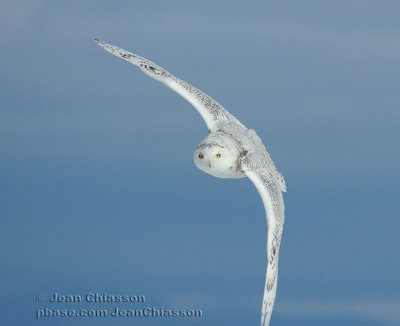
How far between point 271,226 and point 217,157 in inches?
55.8

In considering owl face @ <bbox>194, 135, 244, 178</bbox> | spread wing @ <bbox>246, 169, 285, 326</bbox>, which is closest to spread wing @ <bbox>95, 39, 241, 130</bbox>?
owl face @ <bbox>194, 135, 244, 178</bbox>

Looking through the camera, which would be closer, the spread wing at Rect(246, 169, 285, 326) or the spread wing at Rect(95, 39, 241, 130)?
the spread wing at Rect(246, 169, 285, 326)

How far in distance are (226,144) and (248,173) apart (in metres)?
0.62

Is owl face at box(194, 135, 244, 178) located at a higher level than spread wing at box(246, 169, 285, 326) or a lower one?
higher

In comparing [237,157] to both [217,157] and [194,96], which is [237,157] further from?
[194,96]

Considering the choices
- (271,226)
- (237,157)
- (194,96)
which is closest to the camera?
(271,226)

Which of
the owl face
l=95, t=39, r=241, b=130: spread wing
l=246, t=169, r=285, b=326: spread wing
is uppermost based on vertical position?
l=95, t=39, r=241, b=130: spread wing

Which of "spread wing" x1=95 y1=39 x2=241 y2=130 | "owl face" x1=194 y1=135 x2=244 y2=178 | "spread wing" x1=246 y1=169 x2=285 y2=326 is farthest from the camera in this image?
"spread wing" x1=95 y1=39 x2=241 y2=130

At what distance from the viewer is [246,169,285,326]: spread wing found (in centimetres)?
1286

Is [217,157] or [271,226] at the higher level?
[217,157]

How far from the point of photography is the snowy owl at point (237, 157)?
12992mm

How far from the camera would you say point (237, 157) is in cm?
1343

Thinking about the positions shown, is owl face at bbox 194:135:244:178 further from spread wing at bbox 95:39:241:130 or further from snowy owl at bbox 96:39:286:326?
spread wing at bbox 95:39:241:130

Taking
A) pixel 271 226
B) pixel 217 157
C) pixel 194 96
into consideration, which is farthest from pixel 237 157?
pixel 194 96
